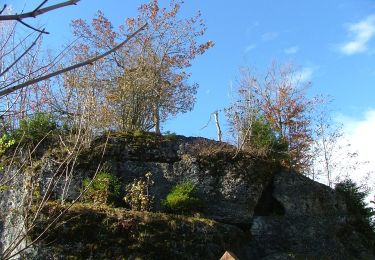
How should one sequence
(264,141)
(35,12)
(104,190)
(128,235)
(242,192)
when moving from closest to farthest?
(35,12), (128,235), (104,190), (242,192), (264,141)

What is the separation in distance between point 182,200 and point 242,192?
1613 millimetres

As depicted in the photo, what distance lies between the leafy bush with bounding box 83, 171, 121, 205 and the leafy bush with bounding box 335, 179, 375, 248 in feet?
20.4

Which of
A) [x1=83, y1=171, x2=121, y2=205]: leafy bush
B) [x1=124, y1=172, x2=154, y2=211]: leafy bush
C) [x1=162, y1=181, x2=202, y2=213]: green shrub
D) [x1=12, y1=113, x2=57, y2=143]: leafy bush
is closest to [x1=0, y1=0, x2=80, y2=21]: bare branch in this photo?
[x1=83, y1=171, x2=121, y2=205]: leafy bush

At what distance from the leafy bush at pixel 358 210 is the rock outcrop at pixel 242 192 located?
0.59m

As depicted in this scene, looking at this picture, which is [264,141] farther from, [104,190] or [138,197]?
[104,190]

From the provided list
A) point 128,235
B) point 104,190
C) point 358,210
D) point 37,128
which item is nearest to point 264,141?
point 358,210

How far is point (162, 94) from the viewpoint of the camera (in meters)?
16.5

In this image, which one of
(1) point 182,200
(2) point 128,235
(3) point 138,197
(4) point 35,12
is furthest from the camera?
(1) point 182,200

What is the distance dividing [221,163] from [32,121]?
465 centimetres

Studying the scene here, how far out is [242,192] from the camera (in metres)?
10.5

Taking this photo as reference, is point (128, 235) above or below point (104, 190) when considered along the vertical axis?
below

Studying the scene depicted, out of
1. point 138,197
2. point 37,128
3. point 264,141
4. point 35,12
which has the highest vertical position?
point 264,141

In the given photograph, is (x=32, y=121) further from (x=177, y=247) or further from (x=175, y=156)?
(x=177, y=247)

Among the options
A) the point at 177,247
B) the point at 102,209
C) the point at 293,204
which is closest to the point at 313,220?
the point at 293,204
